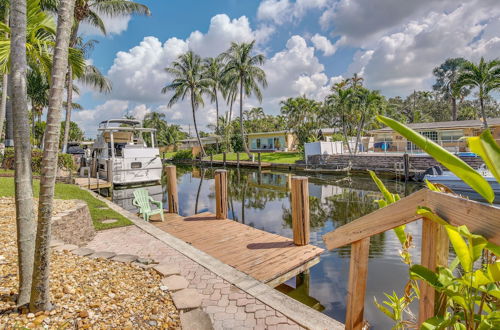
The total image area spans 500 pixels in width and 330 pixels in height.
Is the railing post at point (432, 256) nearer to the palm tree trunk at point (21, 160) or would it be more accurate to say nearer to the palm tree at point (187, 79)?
the palm tree trunk at point (21, 160)

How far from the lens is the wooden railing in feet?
2.89

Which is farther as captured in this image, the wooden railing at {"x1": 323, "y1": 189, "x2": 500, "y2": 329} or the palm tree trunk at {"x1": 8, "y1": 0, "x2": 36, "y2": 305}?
the palm tree trunk at {"x1": 8, "y1": 0, "x2": 36, "y2": 305}

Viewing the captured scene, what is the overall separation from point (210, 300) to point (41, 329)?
57.3 inches

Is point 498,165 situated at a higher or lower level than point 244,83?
lower

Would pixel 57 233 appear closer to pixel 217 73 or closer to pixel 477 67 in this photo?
pixel 477 67

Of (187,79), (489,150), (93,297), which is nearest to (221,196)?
(93,297)

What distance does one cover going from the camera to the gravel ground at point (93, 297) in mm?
2158

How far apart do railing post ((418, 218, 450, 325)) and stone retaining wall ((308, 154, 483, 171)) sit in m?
16.6

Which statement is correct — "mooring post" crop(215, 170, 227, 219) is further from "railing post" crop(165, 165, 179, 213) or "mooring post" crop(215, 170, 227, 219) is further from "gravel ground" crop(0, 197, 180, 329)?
"gravel ground" crop(0, 197, 180, 329)

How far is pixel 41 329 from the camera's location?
2.00m

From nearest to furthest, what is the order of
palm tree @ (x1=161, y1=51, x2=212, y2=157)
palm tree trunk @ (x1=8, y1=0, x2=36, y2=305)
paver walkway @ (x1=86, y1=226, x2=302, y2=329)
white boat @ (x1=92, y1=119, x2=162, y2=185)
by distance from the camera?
palm tree trunk @ (x1=8, y1=0, x2=36, y2=305) → paver walkway @ (x1=86, y1=226, x2=302, y2=329) → white boat @ (x1=92, y1=119, x2=162, y2=185) → palm tree @ (x1=161, y1=51, x2=212, y2=157)

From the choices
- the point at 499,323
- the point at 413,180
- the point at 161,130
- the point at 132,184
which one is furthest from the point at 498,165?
the point at 161,130

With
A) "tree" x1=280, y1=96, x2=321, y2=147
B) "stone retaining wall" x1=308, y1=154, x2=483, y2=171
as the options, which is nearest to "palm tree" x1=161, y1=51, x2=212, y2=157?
"tree" x1=280, y1=96, x2=321, y2=147

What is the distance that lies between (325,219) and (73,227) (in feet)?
21.5
